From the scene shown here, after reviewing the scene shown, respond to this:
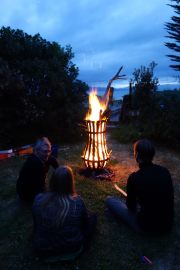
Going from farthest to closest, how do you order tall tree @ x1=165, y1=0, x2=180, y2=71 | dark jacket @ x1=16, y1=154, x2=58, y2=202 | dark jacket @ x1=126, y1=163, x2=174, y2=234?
tall tree @ x1=165, y1=0, x2=180, y2=71 → dark jacket @ x1=16, y1=154, x2=58, y2=202 → dark jacket @ x1=126, y1=163, x2=174, y2=234

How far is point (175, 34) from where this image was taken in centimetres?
1862

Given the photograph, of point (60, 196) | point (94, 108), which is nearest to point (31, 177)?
point (60, 196)

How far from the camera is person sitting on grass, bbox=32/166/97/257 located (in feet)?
10.5

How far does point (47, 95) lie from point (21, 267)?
6233 mm

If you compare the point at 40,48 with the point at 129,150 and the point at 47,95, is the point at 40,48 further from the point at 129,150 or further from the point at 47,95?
the point at 129,150

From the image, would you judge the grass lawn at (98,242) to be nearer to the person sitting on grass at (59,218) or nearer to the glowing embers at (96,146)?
the person sitting on grass at (59,218)

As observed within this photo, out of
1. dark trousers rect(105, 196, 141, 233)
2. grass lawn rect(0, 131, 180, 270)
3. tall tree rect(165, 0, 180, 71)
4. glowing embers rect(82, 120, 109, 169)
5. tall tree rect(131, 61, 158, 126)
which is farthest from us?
tall tree rect(165, 0, 180, 71)

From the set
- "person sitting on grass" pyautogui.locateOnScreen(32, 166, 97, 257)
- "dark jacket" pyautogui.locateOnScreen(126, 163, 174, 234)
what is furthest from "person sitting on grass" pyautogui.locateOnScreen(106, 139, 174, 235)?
"person sitting on grass" pyautogui.locateOnScreen(32, 166, 97, 257)

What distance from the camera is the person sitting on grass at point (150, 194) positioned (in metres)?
3.55

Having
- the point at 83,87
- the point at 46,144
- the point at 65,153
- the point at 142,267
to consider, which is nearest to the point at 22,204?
the point at 46,144

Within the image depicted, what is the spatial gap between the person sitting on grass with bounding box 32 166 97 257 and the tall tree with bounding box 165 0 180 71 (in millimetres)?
17518

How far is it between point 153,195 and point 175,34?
17442 mm

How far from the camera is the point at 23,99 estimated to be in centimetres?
828

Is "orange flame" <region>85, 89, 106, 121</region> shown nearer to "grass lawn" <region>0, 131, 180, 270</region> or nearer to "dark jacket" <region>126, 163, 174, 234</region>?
"grass lawn" <region>0, 131, 180, 270</region>
